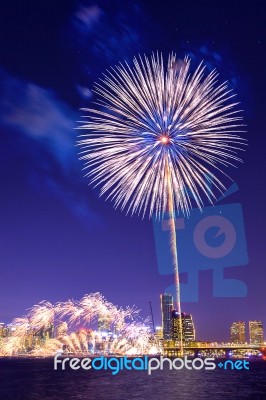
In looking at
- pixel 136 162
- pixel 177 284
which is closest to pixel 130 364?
pixel 177 284

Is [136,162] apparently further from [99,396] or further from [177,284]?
[99,396]

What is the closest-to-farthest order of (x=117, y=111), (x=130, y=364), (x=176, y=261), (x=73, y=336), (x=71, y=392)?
(x=117, y=111) < (x=176, y=261) < (x=71, y=392) < (x=73, y=336) < (x=130, y=364)

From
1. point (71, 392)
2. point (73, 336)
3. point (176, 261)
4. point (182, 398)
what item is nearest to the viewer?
point (176, 261)

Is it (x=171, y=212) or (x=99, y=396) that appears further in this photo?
(x=99, y=396)

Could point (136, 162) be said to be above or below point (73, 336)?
above

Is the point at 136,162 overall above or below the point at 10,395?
above

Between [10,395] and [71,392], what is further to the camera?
[71,392]

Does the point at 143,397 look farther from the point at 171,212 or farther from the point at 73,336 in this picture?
the point at 73,336

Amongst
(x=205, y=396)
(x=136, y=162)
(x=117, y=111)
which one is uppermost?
(x=117, y=111)

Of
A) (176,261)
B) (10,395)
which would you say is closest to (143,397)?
(10,395)
